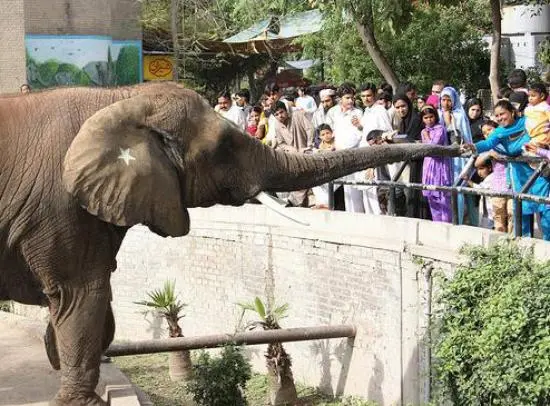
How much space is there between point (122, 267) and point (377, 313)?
5.53m

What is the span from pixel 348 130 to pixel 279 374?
2.93m

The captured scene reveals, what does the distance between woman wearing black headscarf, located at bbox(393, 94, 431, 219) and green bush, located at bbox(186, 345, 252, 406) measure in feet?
8.25

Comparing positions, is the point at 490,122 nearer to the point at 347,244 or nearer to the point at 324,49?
the point at 347,244

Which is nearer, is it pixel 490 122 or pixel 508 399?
pixel 508 399

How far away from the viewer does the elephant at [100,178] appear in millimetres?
7672

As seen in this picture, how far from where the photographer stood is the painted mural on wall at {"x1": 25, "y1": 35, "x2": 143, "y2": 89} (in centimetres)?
3278

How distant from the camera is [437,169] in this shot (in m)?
12.2

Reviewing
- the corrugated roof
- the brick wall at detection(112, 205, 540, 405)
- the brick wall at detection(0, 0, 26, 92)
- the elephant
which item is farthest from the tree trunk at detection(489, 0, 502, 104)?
the brick wall at detection(0, 0, 26, 92)

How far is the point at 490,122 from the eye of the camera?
40.2 ft

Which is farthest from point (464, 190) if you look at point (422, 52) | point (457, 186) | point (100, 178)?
point (422, 52)

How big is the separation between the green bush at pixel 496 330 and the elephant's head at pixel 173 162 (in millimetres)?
1319

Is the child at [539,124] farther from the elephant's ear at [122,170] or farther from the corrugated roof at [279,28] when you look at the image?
the corrugated roof at [279,28]

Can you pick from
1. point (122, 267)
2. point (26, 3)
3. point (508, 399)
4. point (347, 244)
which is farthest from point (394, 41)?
point (508, 399)

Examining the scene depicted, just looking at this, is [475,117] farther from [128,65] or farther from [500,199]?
[128,65]
